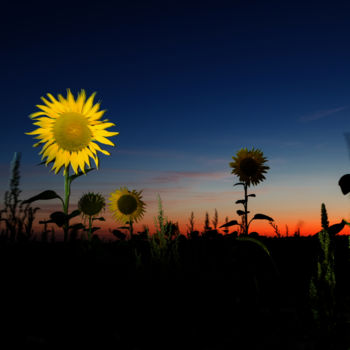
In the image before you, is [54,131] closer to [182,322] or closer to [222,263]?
[222,263]

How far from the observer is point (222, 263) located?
4.32 m

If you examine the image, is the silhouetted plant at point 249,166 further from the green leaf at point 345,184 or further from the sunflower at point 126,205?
the green leaf at point 345,184

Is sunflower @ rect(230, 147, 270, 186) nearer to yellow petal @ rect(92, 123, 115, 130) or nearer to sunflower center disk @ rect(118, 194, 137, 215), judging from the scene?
sunflower center disk @ rect(118, 194, 137, 215)

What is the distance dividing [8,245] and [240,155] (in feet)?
16.7

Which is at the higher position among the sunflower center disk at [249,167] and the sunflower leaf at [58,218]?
the sunflower center disk at [249,167]

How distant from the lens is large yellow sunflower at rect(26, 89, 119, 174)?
448 centimetres

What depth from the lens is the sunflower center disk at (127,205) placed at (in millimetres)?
6887

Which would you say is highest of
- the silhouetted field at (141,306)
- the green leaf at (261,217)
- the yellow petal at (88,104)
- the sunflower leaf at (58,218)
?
the yellow petal at (88,104)

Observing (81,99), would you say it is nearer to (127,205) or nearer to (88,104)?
(88,104)

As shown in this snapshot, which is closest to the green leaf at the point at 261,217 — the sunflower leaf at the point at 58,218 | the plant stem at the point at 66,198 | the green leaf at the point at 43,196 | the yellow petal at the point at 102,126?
the yellow petal at the point at 102,126

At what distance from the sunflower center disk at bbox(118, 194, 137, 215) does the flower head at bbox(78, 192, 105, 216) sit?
47.4 inches

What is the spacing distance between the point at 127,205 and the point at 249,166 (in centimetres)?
258

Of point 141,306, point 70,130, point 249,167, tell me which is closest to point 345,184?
point 141,306

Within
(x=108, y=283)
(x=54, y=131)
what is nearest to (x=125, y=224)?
(x=54, y=131)
